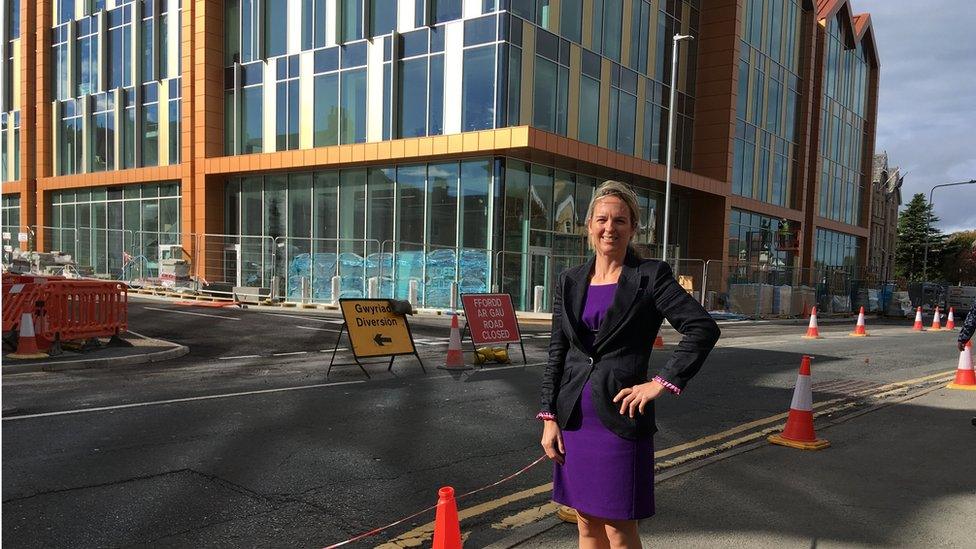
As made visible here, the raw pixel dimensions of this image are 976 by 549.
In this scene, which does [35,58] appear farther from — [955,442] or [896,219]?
[896,219]

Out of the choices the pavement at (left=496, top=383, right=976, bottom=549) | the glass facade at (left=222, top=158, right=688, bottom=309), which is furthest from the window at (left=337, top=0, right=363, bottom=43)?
the pavement at (left=496, top=383, right=976, bottom=549)

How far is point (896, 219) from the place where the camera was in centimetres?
7869

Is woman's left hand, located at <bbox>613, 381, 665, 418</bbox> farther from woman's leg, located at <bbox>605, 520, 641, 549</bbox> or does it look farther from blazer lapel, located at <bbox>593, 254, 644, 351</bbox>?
woman's leg, located at <bbox>605, 520, 641, 549</bbox>

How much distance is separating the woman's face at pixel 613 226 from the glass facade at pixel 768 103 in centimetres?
3378

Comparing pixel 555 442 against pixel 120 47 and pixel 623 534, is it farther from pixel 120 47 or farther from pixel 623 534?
pixel 120 47

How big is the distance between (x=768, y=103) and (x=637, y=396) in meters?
39.4

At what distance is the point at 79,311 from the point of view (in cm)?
1094

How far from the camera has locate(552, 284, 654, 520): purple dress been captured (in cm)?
260

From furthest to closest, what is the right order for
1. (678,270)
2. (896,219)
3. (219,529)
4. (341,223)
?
(896,219) < (678,270) < (341,223) < (219,529)

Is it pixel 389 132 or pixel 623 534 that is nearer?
pixel 623 534

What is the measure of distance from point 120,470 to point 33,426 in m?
1.96

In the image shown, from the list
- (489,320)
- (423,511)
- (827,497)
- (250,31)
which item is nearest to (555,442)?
(423,511)

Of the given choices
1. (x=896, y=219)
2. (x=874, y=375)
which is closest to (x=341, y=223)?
(x=874, y=375)

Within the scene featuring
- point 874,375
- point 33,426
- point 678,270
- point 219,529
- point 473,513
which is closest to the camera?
point 219,529
